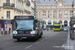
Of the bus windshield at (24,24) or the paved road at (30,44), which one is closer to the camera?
the paved road at (30,44)

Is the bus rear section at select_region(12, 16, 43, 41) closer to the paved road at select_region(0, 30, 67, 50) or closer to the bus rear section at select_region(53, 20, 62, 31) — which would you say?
the paved road at select_region(0, 30, 67, 50)

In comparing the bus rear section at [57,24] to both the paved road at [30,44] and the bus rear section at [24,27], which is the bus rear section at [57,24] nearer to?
the paved road at [30,44]

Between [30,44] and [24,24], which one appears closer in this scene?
Answer: [30,44]

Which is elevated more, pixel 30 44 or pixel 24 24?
pixel 24 24

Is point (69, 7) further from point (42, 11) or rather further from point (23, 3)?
point (23, 3)

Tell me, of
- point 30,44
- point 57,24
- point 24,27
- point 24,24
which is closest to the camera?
point 30,44

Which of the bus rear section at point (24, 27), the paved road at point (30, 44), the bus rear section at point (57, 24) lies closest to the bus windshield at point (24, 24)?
the bus rear section at point (24, 27)

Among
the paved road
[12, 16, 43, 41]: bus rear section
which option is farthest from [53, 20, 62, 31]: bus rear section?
[12, 16, 43, 41]: bus rear section

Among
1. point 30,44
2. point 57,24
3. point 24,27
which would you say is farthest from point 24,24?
point 57,24

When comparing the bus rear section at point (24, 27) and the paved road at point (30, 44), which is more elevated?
the bus rear section at point (24, 27)

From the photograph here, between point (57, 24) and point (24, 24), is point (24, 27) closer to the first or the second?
point (24, 24)

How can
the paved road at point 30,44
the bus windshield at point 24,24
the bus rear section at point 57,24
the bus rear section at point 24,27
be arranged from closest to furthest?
the paved road at point 30,44 → the bus rear section at point 24,27 → the bus windshield at point 24,24 → the bus rear section at point 57,24

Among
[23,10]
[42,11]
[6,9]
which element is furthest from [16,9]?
[42,11]

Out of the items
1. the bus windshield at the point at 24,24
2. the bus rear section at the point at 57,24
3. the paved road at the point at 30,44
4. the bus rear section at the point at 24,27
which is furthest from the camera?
the bus rear section at the point at 57,24
